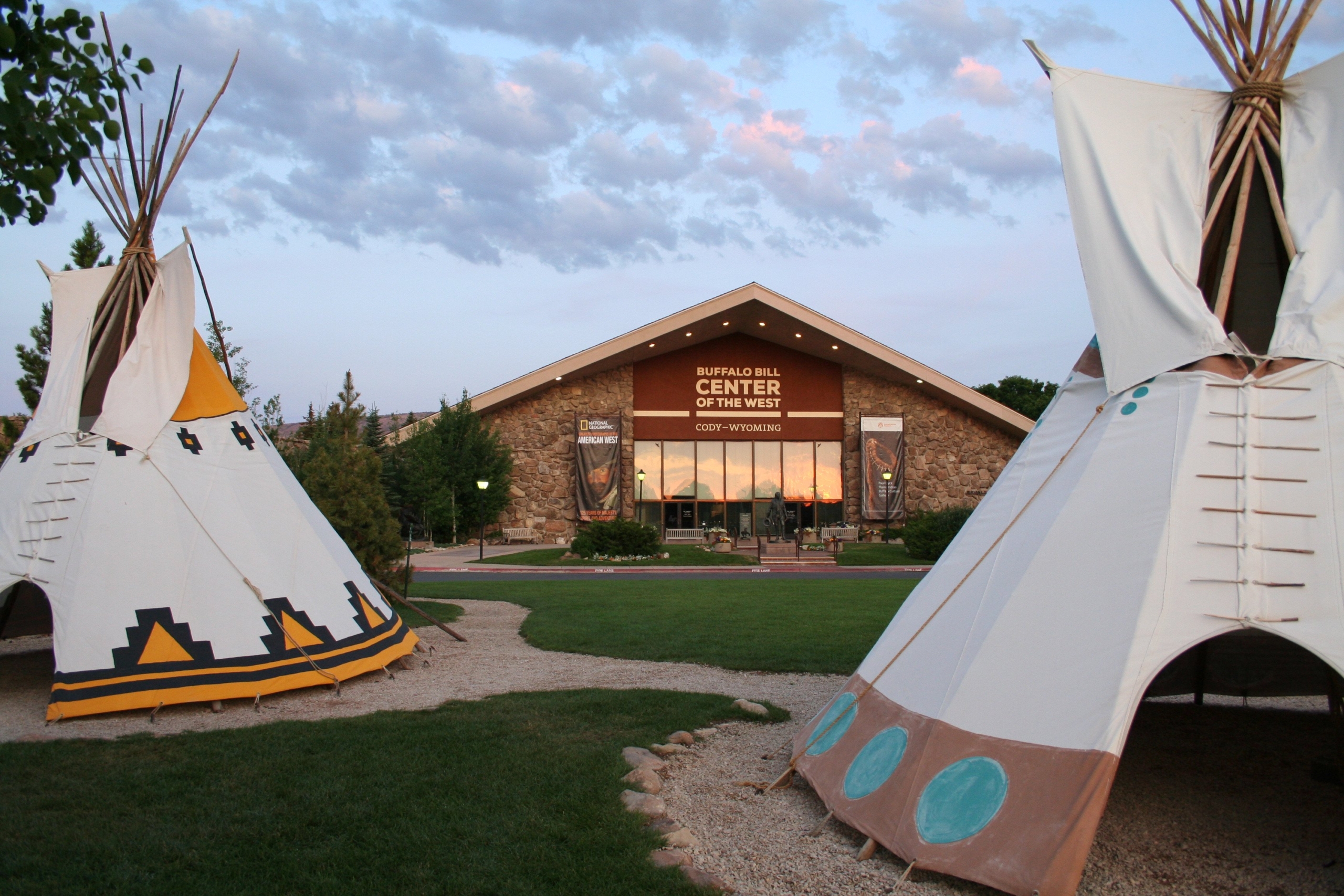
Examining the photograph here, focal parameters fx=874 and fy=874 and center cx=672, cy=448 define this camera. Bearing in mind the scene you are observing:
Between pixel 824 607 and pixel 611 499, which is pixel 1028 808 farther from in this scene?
pixel 611 499

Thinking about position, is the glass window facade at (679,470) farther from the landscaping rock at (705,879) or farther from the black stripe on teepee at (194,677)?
the landscaping rock at (705,879)

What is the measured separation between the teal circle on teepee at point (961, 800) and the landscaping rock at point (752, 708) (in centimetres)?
340

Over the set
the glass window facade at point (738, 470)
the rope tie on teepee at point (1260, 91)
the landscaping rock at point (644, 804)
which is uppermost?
the rope tie on teepee at point (1260, 91)

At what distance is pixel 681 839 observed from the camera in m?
4.62

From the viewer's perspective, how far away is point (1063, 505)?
4.69m

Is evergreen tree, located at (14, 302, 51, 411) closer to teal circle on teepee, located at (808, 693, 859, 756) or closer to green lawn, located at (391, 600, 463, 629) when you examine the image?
green lawn, located at (391, 600, 463, 629)

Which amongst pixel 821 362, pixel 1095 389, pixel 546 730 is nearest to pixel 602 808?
pixel 546 730

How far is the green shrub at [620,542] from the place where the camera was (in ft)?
88.7

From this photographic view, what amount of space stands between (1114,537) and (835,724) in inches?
79.0

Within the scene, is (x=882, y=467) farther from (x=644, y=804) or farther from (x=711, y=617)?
(x=644, y=804)

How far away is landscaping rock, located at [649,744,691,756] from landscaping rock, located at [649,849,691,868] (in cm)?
179

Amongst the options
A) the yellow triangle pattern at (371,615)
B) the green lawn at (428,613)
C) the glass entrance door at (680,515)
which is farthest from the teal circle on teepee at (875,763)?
the glass entrance door at (680,515)

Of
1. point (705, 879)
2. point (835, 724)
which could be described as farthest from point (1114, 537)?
Answer: point (705, 879)

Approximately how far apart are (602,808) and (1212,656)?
5.51m
